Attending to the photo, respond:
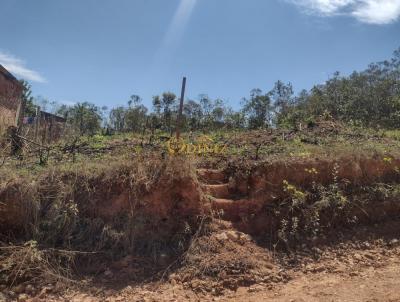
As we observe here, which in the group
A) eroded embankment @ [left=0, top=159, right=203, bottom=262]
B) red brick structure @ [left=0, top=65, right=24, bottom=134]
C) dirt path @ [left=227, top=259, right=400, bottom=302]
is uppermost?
red brick structure @ [left=0, top=65, right=24, bottom=134]

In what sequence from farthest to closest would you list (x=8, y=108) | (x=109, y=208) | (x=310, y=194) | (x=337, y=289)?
1. (x=8, y=108)
2. (x=310, y=194)
3. (x=109, y=208)
4. (x=337, y=289)

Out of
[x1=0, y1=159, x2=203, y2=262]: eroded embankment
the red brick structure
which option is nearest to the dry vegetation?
[x1=0, y1=159, x2=203, y2=262]: eroded embankment

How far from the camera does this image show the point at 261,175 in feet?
18.7

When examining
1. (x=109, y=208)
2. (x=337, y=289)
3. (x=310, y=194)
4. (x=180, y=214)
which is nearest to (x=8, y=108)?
(x=109, y=208)

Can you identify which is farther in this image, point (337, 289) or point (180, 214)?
point (180, 214)

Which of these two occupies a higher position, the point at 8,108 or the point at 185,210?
the point at 8,108

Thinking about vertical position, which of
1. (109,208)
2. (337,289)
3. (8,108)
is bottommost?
(337,289)

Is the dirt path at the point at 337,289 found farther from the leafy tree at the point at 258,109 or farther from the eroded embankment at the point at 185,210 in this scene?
the leafy tree at the point at 258,109

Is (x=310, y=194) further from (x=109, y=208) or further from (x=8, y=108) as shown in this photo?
(x=8, y=108)

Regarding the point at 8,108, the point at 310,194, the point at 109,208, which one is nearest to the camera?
the point at 109,208

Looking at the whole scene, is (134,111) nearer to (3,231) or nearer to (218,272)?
(3,231)

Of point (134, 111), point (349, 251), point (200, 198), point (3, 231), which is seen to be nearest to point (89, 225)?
point (3, 231)

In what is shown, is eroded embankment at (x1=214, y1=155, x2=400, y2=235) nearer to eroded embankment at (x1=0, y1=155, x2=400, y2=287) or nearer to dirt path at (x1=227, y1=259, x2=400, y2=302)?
eroded embankment at (x1=0, y1=155, x2=400, y2=287)

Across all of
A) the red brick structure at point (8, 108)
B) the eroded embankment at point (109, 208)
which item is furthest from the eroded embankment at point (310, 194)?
the red brick structure at point (8, 108)
